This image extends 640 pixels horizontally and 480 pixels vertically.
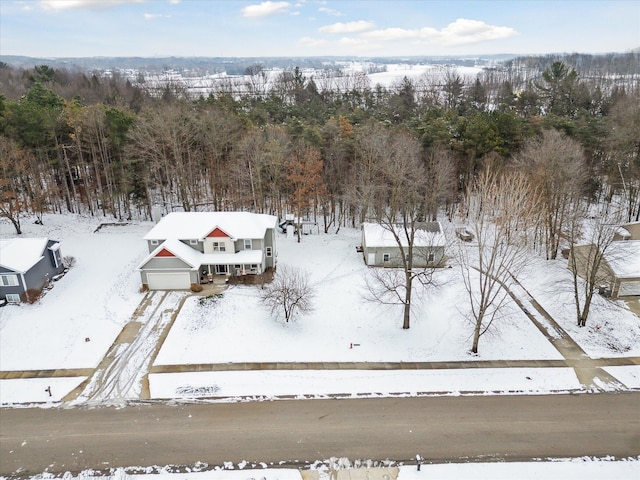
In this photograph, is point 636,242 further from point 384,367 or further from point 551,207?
point 384,367

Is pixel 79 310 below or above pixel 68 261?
below

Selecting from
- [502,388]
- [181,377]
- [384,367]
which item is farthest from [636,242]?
[181,377]

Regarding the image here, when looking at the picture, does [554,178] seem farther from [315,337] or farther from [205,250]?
[205,250]

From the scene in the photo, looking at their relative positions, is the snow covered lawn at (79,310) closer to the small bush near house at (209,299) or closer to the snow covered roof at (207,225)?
the snow covered roof at (207,225)

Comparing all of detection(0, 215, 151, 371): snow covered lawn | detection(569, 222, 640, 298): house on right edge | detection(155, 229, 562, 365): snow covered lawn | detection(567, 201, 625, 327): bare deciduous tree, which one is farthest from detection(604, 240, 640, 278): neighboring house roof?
detection(0, 215, 151, 371): snow covered lawn

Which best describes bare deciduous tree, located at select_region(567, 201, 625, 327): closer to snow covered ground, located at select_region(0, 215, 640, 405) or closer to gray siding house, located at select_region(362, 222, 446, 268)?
snow covered ground, located at select_region(0, 215, 640, 405)

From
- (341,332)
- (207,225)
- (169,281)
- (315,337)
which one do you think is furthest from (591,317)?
(169,281)
